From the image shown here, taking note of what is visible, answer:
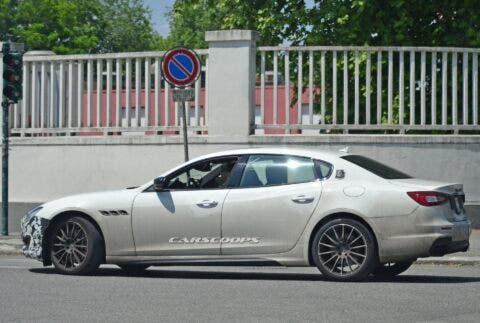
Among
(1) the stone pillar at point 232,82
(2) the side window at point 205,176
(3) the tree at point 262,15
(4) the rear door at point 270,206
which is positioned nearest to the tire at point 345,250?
(4) the rear door at point 270,206

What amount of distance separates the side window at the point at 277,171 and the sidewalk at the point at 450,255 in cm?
332

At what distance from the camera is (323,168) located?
45.0ft

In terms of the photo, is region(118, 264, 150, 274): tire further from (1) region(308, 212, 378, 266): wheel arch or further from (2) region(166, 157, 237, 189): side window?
(1) region(308, 212, 378, 266): wheel arch

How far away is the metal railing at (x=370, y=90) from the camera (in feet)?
69.4

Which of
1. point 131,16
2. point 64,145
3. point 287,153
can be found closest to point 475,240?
point 287,153

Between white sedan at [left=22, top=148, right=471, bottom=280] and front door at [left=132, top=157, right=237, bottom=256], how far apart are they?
0.04 feet

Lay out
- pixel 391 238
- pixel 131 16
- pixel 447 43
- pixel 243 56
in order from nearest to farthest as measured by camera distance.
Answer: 1. pixel 391 238
2. pixel 243 56
3. pixel 447 43
4. pixel 131 16

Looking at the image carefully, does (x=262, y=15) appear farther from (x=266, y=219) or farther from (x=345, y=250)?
(x=345, y=250)

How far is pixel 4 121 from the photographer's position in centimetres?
2180

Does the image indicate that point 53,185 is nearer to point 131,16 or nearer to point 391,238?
point 391,238

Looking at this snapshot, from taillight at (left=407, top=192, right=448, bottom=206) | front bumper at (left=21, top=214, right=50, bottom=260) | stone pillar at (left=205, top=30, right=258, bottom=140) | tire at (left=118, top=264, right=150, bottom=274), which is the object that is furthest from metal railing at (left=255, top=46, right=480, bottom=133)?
taillight at (left=407, top=192, right=448, bottom=206)

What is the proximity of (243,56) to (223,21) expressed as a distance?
9.26 m

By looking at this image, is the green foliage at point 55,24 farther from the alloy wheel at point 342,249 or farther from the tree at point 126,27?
the alloy wheel at point 342,249

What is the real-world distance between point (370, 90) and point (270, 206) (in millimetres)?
8105
